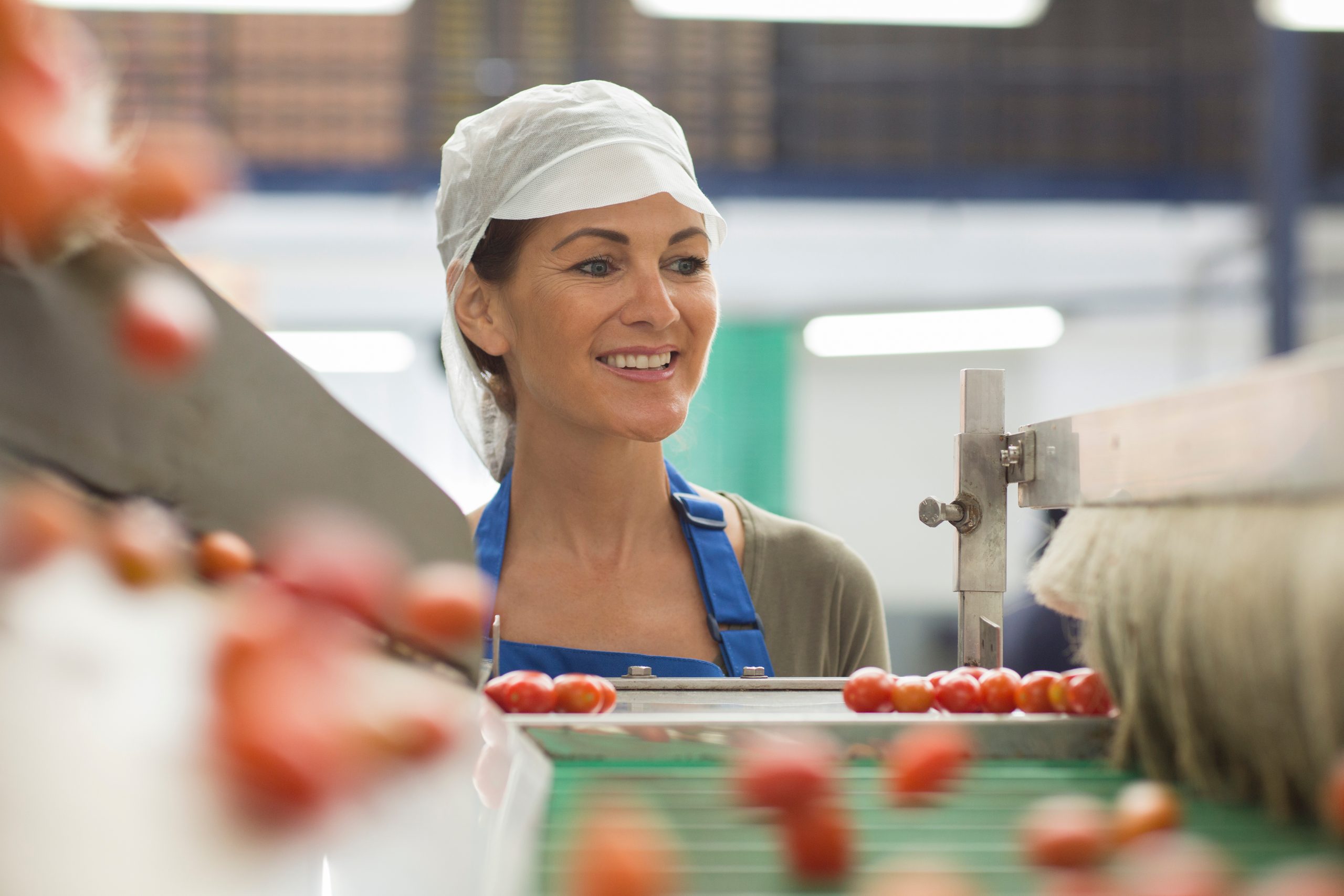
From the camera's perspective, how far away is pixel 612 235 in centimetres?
200

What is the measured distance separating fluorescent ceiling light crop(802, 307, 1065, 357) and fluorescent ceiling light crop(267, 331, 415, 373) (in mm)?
2867

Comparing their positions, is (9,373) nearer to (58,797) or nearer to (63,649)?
(63,649)

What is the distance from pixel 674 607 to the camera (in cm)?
214

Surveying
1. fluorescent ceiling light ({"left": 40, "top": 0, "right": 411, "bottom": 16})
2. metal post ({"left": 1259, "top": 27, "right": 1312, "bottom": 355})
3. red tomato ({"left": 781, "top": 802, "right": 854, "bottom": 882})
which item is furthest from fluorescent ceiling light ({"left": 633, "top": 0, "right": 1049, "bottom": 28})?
red tomato ({"left": 781, "top": 802, "right": 854, "bottom": 882})

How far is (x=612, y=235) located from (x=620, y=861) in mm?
1490

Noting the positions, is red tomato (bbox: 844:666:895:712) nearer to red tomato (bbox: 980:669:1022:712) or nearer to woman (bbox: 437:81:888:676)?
red tomato (bbox: 980:669:1022:712)

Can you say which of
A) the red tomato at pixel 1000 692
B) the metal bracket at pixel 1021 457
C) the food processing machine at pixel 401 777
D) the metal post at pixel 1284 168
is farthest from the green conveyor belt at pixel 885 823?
the metal post at pixel 1284 168

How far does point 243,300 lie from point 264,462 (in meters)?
5.75

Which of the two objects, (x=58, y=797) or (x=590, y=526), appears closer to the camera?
(x=58, y=797)

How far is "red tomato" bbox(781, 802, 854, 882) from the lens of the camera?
746mm

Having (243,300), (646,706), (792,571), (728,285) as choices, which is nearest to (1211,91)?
(728,285)

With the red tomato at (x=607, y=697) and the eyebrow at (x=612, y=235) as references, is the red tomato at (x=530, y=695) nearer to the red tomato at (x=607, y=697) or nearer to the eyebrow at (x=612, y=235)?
the red tomato at (x=607, y=697)

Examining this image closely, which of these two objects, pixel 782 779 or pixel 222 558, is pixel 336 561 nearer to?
pixel 222 558

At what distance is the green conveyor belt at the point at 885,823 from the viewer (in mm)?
763
